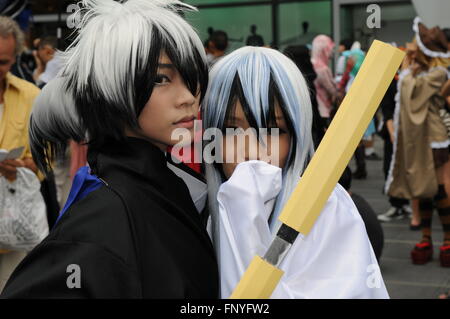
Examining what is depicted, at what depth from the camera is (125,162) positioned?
1.44 m

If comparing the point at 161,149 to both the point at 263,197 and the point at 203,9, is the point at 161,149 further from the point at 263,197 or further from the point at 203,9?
the point at 203,9

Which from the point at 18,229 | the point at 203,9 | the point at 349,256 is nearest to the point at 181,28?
the point at 349,256

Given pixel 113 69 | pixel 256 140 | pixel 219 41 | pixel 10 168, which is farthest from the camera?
pixel 219 41

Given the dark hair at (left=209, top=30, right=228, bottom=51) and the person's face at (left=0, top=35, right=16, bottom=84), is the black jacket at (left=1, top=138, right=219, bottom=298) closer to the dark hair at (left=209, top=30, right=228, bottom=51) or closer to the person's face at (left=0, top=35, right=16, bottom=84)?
the person's face at (left=0, top=35, right=16, bottom=84)

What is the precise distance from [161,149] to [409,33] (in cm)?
1273

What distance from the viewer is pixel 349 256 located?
1372 mm

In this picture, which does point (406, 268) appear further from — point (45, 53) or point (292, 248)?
point (45, 53)

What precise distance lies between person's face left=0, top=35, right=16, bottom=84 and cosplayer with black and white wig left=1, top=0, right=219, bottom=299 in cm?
211

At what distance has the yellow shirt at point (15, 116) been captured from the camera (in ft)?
11.7

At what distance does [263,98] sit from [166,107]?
270mm

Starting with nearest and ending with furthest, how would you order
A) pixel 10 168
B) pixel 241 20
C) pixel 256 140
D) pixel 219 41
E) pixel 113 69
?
pixel 113 69
pixel 256 140
pixel 10 168
pixel 219 41
pixel 241 20

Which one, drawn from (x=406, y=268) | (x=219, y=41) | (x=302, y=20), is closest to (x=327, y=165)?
(x=406, y=268)

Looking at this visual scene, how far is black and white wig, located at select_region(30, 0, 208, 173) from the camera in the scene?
1421mm

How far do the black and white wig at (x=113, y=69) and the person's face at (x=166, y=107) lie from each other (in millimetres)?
16
